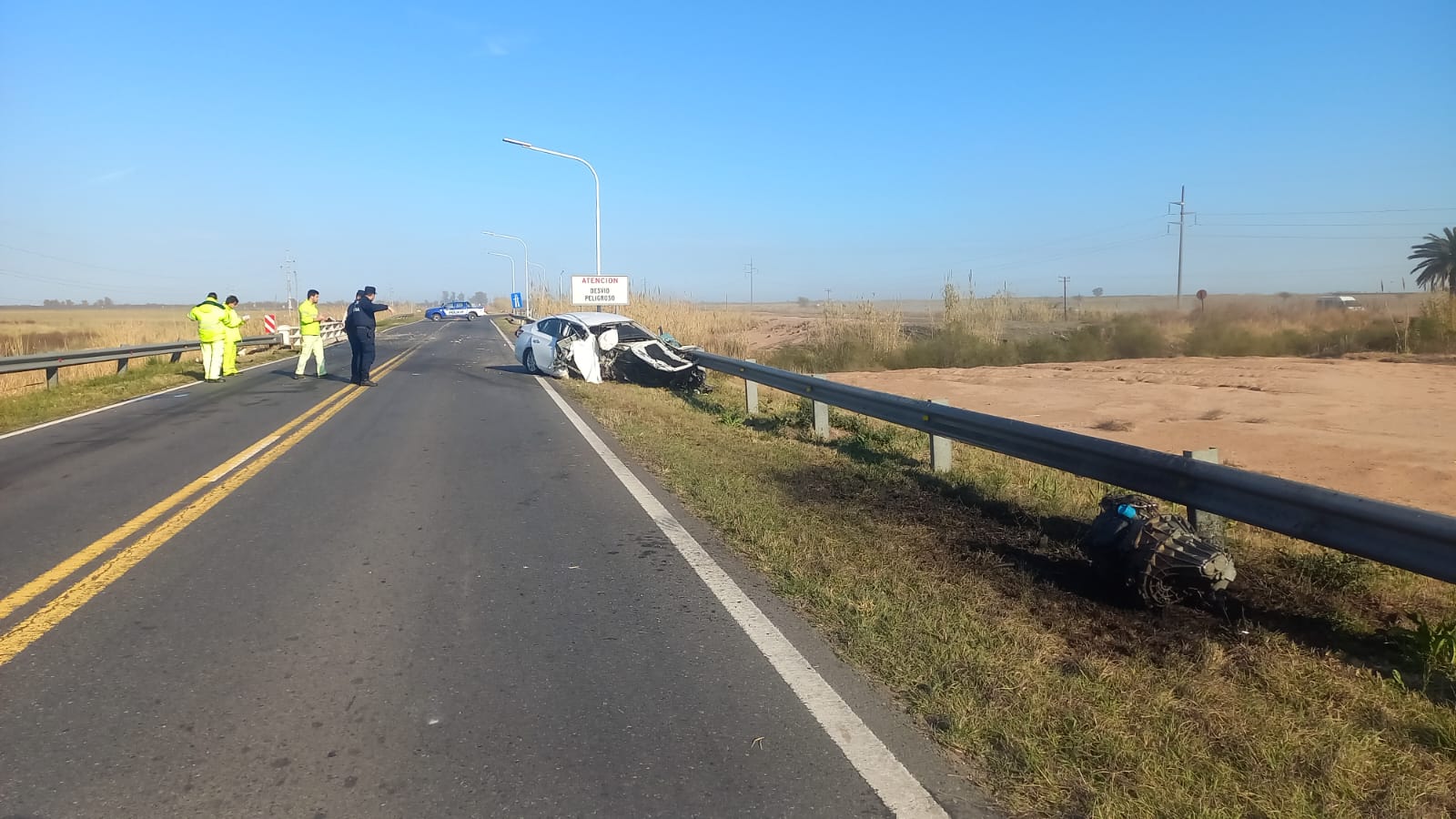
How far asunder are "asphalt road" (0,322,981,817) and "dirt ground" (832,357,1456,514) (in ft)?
24.0

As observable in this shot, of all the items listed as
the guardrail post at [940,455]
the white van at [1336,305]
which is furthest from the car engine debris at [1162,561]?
the white van at [1336,305]

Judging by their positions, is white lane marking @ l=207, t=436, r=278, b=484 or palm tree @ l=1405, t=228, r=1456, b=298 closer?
white lane marking @ l=207, t=436, r=278, b=484

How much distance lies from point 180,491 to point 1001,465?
24.4 ft

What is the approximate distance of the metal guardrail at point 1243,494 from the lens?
401 centimetres

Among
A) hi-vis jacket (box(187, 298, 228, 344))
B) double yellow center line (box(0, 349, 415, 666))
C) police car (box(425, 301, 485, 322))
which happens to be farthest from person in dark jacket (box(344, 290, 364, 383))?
police car (box(425, 301, 485, 322))

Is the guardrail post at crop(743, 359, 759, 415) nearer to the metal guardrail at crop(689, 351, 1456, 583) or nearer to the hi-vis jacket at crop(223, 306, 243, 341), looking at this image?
the metal guardrail at crop(689, 351, 1456, 583)

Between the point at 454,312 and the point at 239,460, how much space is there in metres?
77.2

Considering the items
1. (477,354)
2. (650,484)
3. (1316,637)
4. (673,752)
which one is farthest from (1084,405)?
(477,354)

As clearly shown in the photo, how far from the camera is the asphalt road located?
3.27 m

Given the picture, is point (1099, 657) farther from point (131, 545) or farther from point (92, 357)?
point (92, 357)

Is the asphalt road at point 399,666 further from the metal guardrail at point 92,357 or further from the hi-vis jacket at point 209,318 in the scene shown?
the hi-vis jacket at point 209,318

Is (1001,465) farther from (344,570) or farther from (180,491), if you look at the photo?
(180,491)

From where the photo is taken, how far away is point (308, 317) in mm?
18797

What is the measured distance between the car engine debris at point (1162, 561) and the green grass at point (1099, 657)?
0.50 feet
